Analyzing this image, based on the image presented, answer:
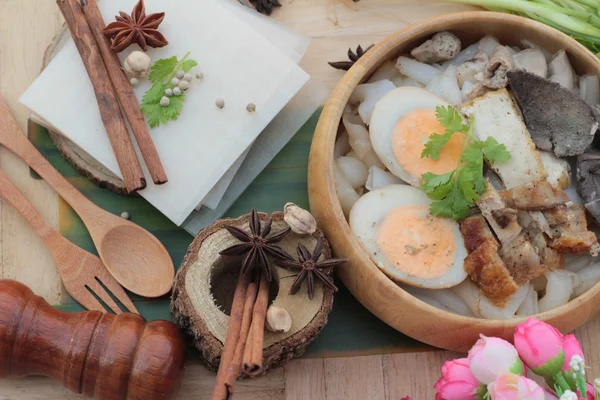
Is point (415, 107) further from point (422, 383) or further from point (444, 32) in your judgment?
point (422, 383)

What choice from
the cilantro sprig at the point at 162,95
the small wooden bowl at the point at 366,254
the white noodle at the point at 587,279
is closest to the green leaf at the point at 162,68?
the cilantro sprig at the point at 162,95

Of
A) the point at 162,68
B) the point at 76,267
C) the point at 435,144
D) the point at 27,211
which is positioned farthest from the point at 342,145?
the point at 27,211

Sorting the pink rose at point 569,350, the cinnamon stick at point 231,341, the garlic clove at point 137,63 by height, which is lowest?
the cinnamon stick at point 231,341

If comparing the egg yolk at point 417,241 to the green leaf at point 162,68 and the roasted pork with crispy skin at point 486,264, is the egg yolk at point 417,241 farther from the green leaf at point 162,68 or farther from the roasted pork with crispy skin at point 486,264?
the green leaf at point 162,68

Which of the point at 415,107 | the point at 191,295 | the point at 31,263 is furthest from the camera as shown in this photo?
the point at 31,263

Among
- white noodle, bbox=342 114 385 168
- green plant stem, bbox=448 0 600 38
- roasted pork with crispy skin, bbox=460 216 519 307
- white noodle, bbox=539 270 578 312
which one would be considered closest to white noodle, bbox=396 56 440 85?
white noodle, bbox=342 114 385 168

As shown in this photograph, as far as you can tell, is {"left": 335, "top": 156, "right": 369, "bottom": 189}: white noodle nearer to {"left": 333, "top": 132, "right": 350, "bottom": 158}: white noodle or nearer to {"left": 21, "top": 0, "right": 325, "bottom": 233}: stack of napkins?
{"left": 333, "top": 132, "right": 350, "bottom": 158}: white noodle

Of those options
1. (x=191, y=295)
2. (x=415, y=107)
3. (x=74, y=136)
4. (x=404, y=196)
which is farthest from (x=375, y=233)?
(x=74, y=136)
